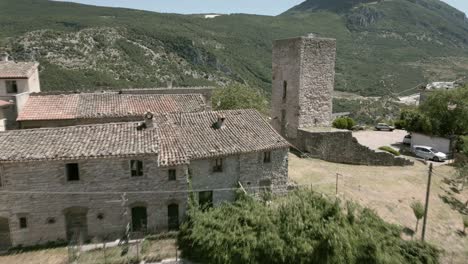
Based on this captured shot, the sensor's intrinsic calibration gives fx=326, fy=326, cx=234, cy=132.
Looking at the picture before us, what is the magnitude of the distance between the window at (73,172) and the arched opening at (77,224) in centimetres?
152

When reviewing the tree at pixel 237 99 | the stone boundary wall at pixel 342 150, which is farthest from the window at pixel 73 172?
the tree at pixel 237 99

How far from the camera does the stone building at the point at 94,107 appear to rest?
74.0 feet

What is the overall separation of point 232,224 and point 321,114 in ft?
60.1

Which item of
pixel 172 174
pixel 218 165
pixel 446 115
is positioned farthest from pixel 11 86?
pixel 446 115

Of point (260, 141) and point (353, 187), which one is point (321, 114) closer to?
point (353, 187)

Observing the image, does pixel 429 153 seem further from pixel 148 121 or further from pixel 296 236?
pixel 148 121

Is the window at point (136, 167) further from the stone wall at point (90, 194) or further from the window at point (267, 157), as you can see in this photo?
the window at point (267, 157)

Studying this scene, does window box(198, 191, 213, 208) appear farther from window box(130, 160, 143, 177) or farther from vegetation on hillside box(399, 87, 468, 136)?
vegetation on hillside box(399, 87, 468, 136)

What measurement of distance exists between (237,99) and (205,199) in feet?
57.4

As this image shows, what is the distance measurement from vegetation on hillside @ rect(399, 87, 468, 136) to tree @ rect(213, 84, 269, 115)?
17.2 m

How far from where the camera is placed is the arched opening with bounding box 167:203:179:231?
17422 mm

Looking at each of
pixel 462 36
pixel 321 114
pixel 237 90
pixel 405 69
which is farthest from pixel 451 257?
pixel 462 36

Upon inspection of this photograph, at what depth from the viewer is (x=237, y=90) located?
35.4 meters

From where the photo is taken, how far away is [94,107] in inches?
953
